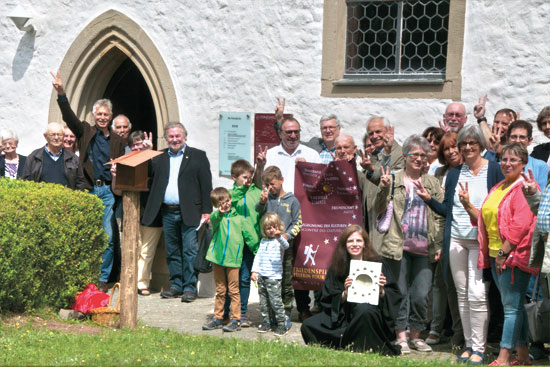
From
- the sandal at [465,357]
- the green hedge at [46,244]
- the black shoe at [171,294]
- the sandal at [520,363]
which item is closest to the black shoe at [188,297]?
the black shoe at [171,294]

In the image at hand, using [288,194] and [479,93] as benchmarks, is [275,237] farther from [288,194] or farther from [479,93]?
[479,93]

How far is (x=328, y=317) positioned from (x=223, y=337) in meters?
1.10

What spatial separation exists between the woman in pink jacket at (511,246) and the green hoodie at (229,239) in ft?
8.44

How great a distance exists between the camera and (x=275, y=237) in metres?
8.89

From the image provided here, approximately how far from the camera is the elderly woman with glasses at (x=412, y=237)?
26.8 feet

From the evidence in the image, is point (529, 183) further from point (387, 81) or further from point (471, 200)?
point (387, 81)

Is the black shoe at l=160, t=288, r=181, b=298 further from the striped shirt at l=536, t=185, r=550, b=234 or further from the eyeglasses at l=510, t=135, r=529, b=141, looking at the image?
the striped shirt at l=536, t=185, r=550, b=234

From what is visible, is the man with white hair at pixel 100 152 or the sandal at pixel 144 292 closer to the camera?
the man with white hair at pixel 100 152

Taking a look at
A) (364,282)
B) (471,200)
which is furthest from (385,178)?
(364,282)

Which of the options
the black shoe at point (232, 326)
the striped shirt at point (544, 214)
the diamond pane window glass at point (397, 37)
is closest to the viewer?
A: the striped shirt at point (544, 214)

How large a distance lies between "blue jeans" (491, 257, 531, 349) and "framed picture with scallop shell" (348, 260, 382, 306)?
1014mm

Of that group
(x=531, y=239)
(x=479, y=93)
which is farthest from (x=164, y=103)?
(x=531, y=239)

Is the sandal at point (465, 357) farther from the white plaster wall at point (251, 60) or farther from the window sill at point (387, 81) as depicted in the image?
the window sill at point (387, 81)

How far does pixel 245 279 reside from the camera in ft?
30.3
